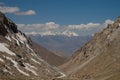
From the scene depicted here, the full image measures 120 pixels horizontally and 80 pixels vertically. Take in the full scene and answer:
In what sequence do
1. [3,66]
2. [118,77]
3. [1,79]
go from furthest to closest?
[3,66]
[118,77]
[1,79]

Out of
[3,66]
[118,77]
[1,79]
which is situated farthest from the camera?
[3,66]

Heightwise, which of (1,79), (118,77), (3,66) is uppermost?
(3,66)

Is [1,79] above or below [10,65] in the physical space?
below

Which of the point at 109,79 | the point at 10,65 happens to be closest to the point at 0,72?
the point at 10,65

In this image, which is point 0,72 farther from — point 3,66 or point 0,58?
point 0,58

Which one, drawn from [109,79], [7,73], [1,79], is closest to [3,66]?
[7,73]

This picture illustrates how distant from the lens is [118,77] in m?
175

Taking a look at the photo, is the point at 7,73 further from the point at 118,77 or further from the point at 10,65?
the point at 118,77

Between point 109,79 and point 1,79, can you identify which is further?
point 109,79

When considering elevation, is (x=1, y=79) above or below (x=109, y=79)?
below

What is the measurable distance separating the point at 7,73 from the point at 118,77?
60.6m

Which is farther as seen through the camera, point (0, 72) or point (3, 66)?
point (3, 66)

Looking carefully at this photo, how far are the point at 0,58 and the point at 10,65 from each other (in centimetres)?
796

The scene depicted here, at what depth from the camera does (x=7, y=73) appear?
18225 centimetres
